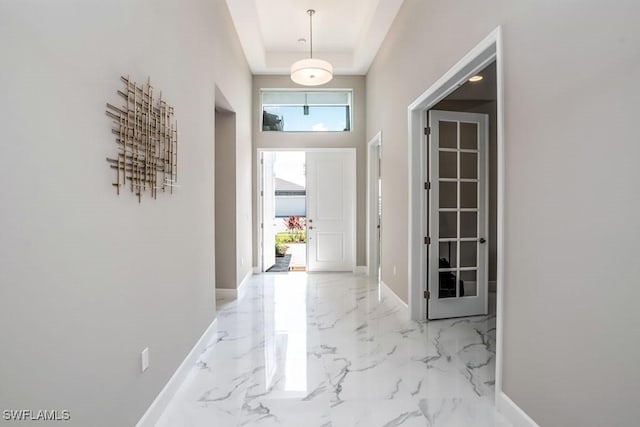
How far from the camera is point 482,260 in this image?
3846 mm

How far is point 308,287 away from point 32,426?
4283 millimetres

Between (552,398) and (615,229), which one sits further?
(552,398)

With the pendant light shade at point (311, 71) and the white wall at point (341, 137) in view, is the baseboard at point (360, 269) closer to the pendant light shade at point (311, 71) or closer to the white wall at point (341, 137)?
the white wall at point (341, 137)

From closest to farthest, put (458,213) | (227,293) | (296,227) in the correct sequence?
1. (458,213)
2. (227,293)
3. (296,227)

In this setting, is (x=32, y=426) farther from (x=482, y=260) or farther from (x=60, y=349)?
(x=482, y=260)

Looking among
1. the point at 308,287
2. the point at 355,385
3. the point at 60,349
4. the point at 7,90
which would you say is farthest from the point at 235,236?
the point at 7,90

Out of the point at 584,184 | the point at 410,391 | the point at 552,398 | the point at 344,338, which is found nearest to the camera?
the point at 584,184

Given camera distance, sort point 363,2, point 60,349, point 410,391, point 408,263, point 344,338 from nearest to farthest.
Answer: point 60,349 < point 410,391 < point 344,338 < point 408,263 < point 363,2

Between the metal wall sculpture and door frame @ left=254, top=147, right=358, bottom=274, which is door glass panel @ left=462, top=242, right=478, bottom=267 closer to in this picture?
door frame @ left=254, top=147, right=358, bottom=274

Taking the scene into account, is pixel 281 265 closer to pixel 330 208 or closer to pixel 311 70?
pixel 330 208

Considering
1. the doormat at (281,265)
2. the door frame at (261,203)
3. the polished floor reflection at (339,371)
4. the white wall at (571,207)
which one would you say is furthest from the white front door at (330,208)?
the white wall at (571,207)

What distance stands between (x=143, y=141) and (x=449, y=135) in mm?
3078

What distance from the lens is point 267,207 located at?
6.36m

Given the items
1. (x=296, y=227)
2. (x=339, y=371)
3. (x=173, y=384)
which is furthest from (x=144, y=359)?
(x=296, y=227)
